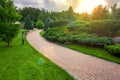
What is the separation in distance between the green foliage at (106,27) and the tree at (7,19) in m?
9.19

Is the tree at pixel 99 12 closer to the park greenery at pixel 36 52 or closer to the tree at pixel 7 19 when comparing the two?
the park greenery at pixel 36 52

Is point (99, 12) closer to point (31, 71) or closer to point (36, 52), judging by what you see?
point (36, 52)

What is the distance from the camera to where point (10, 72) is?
8680 mm

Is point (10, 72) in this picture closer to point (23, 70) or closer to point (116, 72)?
point (23, 70)

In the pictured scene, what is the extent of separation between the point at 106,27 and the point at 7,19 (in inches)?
438

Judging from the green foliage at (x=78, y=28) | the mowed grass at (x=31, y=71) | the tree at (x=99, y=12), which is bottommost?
the mowed grass at (x=31, y=71)

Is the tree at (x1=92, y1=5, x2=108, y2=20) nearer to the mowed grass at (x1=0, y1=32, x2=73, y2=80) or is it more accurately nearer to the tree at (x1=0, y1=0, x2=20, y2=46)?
the tree at (x1=0, y1=0, x2=20, y2=46)

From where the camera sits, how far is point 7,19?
1723 cm

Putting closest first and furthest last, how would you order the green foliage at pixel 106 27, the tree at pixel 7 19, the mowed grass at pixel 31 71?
1. the mowed grass at pixel 31 71
2. the tree at pixel 7 19
3. the green foliage at pixel 106 27

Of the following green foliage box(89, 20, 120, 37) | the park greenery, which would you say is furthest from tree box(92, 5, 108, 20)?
green foliage box(89, 20, 120, 37)

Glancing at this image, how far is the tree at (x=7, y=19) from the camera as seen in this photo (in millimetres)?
16734

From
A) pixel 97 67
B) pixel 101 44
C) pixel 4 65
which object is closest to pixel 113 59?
pixel 97 67

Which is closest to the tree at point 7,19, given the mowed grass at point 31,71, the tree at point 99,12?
the mowed grass at point 31,71

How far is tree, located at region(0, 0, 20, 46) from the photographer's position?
1673cm
